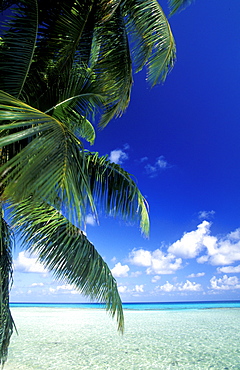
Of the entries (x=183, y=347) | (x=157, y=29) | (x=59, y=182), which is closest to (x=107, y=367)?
(x=183, y=347)

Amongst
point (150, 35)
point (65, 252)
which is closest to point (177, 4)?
point (150, 35)

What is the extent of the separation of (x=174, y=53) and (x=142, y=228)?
3.16 m

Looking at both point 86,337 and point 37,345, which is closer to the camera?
point 37,345

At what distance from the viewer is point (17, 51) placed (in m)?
3.60

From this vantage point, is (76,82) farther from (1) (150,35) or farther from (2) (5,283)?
(2) (5,283)

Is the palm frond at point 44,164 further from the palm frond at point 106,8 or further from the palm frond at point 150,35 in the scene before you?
the palm frond at point 150,35

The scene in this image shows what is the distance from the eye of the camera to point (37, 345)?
10.0 m

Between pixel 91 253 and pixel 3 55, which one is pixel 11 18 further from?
pixel 91 253

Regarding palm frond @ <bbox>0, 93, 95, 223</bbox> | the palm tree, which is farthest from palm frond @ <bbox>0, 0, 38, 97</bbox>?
palm frond @ <bbox>0, 93, 95, 223</bbox>

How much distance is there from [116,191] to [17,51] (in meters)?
2.55

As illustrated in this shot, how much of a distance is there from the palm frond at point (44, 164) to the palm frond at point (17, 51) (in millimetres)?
1973

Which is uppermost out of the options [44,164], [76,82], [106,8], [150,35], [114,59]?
[106,8]

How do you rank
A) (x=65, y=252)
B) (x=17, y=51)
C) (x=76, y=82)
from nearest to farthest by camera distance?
(x=17, y=51) → (x=76, y=82) → (x=65, y=252)

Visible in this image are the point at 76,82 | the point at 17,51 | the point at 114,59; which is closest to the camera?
the point at 17,51
